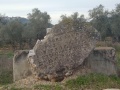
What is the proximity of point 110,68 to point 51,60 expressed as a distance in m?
2.10

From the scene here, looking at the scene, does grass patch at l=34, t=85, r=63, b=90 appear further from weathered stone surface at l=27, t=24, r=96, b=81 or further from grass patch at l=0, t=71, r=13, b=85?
grass patch at l=0, t=71, r=13, b=85

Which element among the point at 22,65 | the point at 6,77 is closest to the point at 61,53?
the point at 22,65

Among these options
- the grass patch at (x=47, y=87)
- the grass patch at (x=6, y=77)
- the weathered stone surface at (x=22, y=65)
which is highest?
the weathered stone surface at (x=22, y=65)

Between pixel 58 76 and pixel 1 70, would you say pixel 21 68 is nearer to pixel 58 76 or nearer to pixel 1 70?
pixel 58 76

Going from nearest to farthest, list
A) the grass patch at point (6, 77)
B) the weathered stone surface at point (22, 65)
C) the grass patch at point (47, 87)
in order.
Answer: the grass patch at point (47, 87), the weathered stone surface at point (22, 65), the grass patch at point (6, 77)

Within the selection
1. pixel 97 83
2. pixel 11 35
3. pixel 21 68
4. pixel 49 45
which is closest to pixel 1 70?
pixel 21 68

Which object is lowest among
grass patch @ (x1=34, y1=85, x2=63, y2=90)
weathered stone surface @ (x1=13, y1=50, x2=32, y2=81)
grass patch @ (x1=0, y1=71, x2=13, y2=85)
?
grass patch @ (x1=0, y1=71, x2=13, y2=85)

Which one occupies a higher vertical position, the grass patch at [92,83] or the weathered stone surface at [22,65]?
the weathered stone surface at [22,65]

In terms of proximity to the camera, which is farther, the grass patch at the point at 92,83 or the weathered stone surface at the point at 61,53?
the weathered stone surface at the point at 61,53

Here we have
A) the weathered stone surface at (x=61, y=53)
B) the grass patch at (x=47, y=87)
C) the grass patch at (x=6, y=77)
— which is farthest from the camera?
the grass patch at (x=6, y=77)

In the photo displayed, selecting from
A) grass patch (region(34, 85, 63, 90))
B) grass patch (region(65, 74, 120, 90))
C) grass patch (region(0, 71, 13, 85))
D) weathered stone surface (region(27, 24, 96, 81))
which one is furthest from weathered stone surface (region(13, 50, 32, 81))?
grass patch (region(0, 71, 13, 85))

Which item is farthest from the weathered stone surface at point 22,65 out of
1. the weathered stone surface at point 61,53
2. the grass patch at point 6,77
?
the grass patch at point 6,77

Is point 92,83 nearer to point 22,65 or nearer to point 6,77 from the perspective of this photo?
point 22,65

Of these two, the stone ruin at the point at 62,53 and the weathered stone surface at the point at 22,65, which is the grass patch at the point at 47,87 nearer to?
the stone ruin at the point at 62,53
